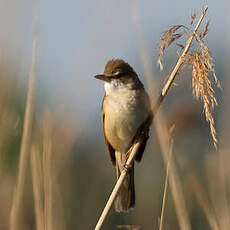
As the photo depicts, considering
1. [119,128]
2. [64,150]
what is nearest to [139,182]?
[119,128]

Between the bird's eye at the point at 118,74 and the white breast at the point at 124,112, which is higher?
the bird's eye at the point at 118,74

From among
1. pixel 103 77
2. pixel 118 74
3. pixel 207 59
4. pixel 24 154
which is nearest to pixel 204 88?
pixel 207 59

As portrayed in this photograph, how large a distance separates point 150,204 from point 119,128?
484 centimetres

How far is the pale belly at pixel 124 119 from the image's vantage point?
4.34m

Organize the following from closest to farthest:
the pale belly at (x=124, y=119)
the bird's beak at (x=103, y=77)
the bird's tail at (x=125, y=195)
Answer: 1. the bird's beak at (x=103, y=77)
2. the pale belly at (x=124, y=119)
3. the bird's tail at (x=125, y=195)

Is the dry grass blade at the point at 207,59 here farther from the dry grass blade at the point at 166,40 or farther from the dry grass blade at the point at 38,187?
the dry grass blade at the point at 38,187

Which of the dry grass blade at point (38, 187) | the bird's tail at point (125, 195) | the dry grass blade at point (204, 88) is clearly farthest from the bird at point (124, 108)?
the dry grass blade at point (204, 88)

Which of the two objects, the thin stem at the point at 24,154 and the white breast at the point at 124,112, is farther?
the white breast at the point at 124,112

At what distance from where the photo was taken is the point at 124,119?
444cm

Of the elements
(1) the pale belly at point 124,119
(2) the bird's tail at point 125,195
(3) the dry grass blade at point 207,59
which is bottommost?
(2) the bird's tail at point 125,195

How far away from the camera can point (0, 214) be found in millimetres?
3451

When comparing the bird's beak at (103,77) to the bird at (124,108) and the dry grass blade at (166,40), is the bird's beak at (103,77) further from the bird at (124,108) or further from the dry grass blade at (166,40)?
the dry grass blade at (166,40)

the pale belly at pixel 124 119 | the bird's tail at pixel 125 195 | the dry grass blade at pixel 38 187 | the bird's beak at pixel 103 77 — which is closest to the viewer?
the dry grass blade at pixel 38 187

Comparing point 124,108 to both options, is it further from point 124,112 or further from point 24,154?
point 24,154
